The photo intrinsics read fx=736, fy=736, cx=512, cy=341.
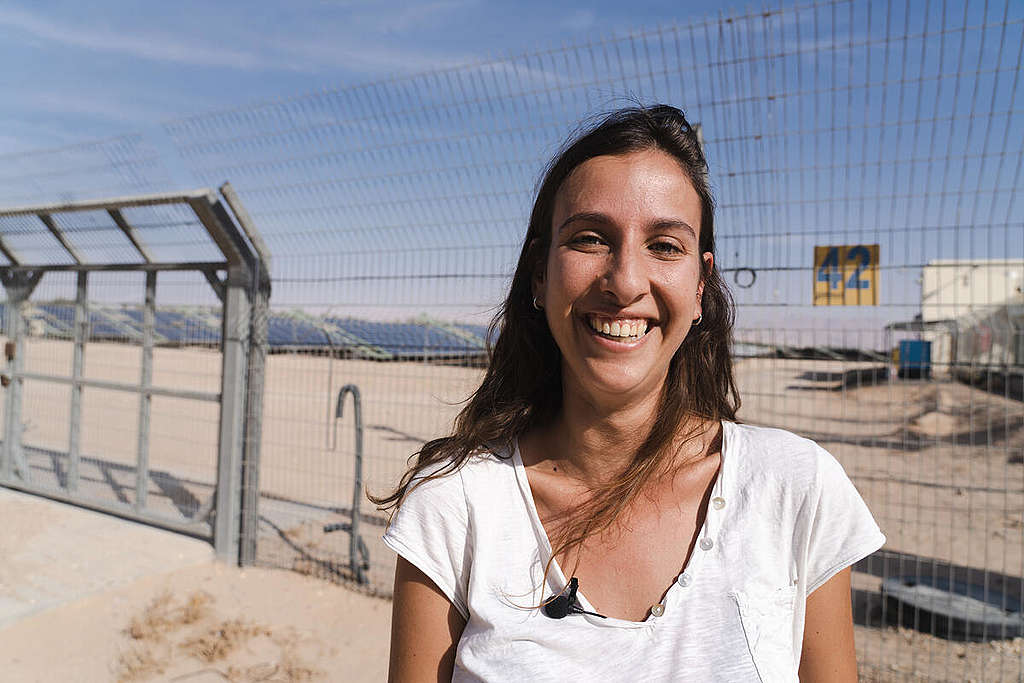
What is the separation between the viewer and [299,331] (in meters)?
4.89

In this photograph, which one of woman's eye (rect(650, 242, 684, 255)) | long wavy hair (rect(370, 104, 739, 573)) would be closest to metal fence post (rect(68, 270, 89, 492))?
long wavy hair (rect(370, 104, 739, 573))

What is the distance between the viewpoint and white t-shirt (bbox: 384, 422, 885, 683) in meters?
1.23

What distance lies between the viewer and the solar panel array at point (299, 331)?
415 centimetres

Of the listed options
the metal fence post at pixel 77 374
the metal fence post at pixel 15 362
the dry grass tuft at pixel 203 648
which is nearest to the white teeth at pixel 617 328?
the dry grass tuft at pixel 203 648

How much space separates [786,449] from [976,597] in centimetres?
412

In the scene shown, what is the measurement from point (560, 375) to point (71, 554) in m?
4.78

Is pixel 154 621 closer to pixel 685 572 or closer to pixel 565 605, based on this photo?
pixel 565 605

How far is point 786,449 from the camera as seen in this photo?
1371mm

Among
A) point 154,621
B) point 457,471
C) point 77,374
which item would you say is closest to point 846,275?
point 457,471

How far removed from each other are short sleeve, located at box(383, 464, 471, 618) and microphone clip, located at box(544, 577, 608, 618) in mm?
166

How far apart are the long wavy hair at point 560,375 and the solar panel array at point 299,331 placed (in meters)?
1.59

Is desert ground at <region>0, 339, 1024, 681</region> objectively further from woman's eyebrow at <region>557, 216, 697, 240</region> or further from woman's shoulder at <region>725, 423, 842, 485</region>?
woman's eyebrow at <region>557, 216, 697, 240</region>

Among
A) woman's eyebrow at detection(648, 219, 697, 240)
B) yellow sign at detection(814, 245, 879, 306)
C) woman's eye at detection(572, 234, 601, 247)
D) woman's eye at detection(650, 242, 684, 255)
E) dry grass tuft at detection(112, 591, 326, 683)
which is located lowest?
dry grass tuft at detection(112, 591, 326, 683)

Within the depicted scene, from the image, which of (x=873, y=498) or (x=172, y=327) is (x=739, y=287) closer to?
(x=172, y=327)
